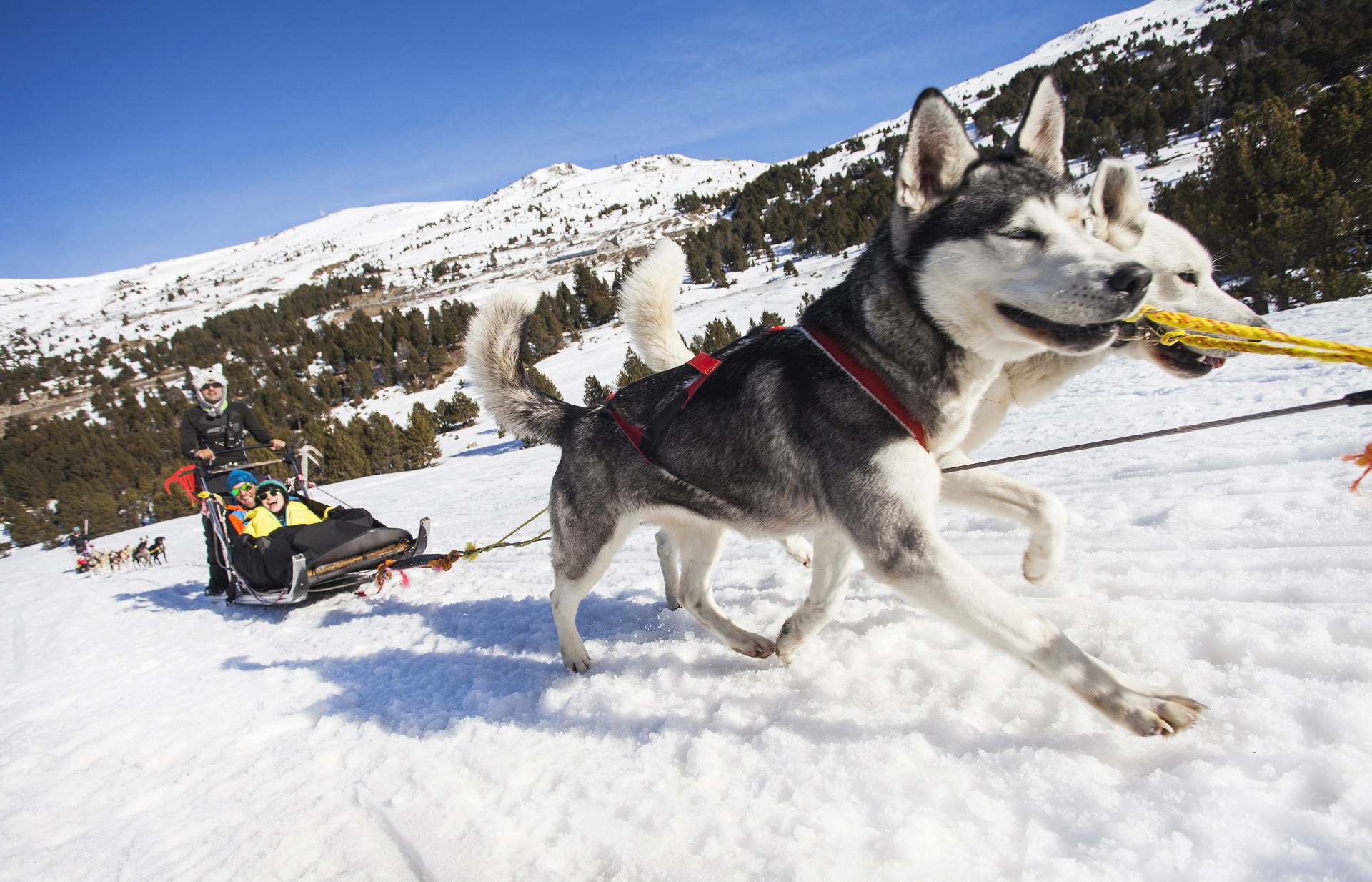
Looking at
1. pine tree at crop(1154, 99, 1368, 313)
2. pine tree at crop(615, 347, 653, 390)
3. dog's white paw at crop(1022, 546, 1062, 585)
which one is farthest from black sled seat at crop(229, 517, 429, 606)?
pine tree at crop(1154, 99, 1368, 313)

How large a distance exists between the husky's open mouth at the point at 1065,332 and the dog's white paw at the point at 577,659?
2.65 metres

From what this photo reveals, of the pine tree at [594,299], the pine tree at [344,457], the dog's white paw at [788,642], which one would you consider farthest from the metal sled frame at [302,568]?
A: the pine tree at [594,299]

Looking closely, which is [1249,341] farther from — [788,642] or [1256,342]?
[788,642]

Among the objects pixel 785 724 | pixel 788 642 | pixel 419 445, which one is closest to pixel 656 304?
pixel 788 642

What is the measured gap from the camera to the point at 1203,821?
5.08 ft

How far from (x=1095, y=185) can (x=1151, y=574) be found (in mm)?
2038

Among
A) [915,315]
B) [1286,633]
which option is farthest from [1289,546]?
[915,315]

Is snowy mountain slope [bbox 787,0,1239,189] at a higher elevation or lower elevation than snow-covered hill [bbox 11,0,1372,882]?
higher

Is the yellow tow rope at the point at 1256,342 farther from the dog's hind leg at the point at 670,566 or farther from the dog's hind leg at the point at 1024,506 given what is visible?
the dog's hind leg at the point at 670,566

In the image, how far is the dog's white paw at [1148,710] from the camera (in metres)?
1.81

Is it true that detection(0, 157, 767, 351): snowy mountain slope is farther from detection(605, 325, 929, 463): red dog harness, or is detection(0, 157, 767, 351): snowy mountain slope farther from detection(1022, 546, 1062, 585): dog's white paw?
detection(1022, 546, 1062, 585): dog's white paw

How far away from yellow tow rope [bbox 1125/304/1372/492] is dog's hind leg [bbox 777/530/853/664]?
1483 mm

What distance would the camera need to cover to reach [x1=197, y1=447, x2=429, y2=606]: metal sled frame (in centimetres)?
529

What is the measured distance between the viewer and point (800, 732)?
234 cm
